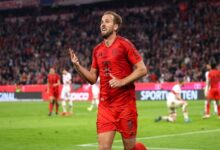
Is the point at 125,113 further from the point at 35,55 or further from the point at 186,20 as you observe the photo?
the point at 35,55

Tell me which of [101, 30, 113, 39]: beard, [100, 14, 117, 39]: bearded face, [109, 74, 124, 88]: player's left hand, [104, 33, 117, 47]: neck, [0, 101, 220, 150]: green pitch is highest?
[100, 14, 117, 39]: bearded face

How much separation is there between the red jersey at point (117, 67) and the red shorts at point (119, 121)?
0.13m

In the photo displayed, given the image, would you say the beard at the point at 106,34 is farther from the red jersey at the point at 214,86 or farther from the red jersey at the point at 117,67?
the red jersey at the point at 214,86

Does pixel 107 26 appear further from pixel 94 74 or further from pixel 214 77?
pixel 214 77

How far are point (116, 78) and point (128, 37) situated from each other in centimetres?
4484

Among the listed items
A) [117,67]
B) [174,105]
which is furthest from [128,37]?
[117,67]

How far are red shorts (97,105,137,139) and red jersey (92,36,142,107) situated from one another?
5.1 inches

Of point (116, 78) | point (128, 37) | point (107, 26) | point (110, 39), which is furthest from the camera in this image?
point (128, 37)

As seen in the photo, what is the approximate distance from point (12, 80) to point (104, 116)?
46.1 meters

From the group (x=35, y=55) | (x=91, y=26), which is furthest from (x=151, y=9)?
(x=35, y=55)

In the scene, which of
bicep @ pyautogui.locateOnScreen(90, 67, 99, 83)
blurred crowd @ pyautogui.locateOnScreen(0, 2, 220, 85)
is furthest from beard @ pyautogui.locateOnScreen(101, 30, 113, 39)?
blurred crowd @ pyautogui.locateOnScreen(0, 2, 220, 85)

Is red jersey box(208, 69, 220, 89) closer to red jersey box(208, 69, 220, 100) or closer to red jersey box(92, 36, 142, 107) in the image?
red jersey box(208, 69, 220, 100)

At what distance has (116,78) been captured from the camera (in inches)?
345

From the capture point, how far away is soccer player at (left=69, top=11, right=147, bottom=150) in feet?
28.8
